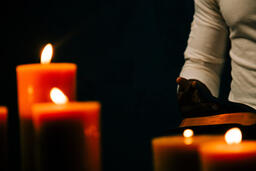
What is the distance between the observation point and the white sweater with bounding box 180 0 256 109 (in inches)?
39.6

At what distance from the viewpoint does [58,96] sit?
37cm

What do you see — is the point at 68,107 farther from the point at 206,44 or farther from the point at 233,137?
the point at 206,44

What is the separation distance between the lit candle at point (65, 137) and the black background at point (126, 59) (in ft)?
3.29

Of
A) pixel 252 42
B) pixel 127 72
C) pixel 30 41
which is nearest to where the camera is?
pixel 252 42

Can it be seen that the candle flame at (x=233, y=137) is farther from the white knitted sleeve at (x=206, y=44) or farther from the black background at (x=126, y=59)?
the black background at (x=126, y=59)

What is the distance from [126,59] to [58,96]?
1.03 meters

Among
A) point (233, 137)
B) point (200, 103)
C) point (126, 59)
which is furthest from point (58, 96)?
point (126, 59)

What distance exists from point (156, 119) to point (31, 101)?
104 centimetres

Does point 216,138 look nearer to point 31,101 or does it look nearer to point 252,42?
point 31,101

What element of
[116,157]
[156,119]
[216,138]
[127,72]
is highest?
[216,138]

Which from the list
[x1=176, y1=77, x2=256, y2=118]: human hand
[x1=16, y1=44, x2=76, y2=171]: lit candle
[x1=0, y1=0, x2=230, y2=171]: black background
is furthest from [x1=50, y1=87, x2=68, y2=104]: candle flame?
[x1=0, y1=0, x2=230, y2=171]: black background

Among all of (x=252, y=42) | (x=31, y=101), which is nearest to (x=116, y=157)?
(x=252, y=42)

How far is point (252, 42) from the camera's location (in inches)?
40.0

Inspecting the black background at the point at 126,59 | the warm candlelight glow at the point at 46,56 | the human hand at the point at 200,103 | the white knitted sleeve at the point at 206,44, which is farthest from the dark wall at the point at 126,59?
the warm candlelight glow at the point at 46,56
